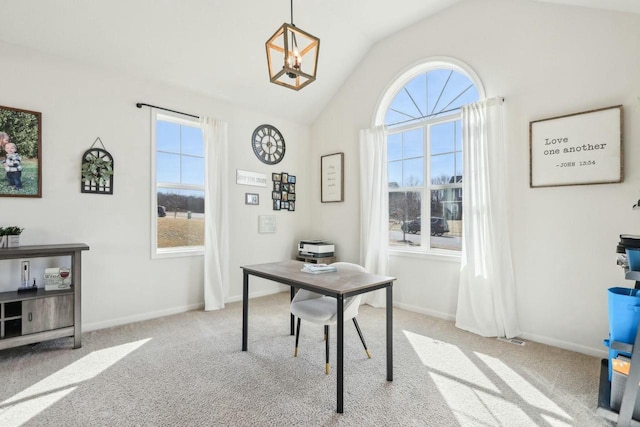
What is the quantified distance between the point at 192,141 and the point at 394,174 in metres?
2.61

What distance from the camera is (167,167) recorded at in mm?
3793

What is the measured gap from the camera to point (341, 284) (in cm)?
211

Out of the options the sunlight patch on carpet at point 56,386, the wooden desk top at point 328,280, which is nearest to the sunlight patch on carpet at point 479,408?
the wooden desk top at point 328,280

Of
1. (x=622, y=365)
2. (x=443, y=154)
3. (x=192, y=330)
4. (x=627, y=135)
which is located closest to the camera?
(x=622, y=365)

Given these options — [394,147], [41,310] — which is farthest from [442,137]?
[41,310]

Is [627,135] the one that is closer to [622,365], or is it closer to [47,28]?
[622,365]

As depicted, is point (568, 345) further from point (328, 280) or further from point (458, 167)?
point (328, 280)

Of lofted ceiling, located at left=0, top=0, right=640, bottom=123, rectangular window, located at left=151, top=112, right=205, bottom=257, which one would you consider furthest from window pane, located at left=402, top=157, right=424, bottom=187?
rectangular window, located at left=151, top=112, right=205, bottom=257

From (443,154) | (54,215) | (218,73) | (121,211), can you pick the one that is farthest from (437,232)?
(54,215)

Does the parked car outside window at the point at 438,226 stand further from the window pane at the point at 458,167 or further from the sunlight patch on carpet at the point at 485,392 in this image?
the sunlight patch on carpet at the point at 485,392

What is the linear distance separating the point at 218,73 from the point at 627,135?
156 inches

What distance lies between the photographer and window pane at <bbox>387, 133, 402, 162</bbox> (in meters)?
4.10

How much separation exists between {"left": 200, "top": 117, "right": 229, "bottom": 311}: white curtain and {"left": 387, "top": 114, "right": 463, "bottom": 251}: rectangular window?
7.02 feet

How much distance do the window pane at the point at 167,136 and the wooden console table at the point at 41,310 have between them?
150 centimetres
